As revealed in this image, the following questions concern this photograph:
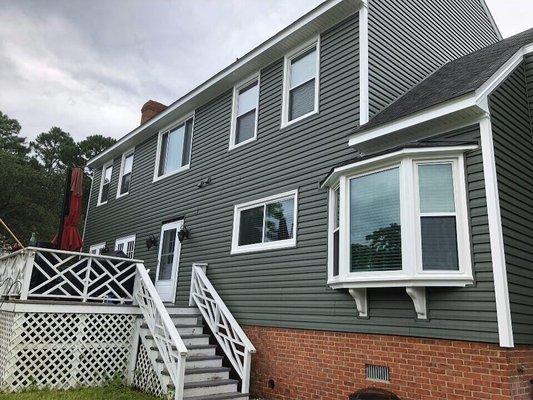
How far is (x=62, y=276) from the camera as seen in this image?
7660 millimetres

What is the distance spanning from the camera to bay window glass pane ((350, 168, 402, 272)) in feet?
18.0

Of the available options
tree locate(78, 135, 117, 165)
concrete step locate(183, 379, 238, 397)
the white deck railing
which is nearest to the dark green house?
concrete step locate(183, 379, 238, 397)

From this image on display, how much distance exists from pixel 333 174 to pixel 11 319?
20.0 ft

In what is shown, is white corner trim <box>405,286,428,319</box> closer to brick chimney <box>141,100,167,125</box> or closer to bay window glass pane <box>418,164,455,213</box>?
bay window glass pane <box>418,164,455,213</box>

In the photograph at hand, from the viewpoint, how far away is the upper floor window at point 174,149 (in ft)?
38.0

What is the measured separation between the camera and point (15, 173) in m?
21.8

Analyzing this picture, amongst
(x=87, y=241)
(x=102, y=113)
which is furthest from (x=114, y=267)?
(x=102, y=113)

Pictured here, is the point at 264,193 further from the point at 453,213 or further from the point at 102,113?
the point at 102,113

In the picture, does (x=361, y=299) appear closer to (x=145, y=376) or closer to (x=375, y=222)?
A: (x=375, y=222)

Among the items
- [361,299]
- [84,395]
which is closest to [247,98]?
[361,299]

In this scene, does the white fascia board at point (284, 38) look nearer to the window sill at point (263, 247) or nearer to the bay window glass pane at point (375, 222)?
the bay window glass pane at point (375, 222)

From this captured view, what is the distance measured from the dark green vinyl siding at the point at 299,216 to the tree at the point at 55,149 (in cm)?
2844

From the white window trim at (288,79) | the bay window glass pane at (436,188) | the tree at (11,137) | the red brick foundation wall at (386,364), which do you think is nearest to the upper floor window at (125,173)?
the white window trim at (288,79)

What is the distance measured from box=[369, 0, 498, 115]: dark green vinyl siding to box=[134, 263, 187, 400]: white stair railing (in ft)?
16.1
